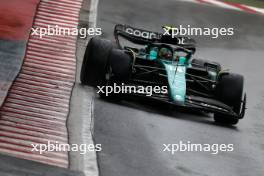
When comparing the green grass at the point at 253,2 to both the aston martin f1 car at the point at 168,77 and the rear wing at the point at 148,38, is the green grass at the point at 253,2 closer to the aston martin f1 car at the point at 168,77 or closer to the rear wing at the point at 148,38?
the rear wing at the point at 148,38

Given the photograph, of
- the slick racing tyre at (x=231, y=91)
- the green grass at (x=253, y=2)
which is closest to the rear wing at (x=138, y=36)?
the slick racing tyre at (x=231, y=91)

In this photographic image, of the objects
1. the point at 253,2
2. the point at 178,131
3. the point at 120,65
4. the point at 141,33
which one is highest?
the point at 141,33

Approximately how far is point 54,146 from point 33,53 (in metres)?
5.01

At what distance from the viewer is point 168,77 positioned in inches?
559

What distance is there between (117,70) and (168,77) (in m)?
0.85

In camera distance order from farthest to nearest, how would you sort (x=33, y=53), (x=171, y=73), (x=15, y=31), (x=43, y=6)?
(x=43, y=6) → (x=15, y=31) → (x=33, y=53) → (x=171, y=73)

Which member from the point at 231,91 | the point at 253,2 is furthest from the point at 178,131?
the point at 253,2

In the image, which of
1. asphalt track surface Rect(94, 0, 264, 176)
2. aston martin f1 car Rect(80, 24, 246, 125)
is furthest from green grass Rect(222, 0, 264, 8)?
aston martin f1 car Rect(80, 24, 246, 125)

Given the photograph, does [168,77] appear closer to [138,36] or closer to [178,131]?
[178,131]

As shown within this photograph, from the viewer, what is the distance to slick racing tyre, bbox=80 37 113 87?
565 inches

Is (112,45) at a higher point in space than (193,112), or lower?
higher

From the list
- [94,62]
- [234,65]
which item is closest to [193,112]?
[94,62]

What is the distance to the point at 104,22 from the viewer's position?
1966cm

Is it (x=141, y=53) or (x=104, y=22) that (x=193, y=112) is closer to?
(x=141, y=53)
